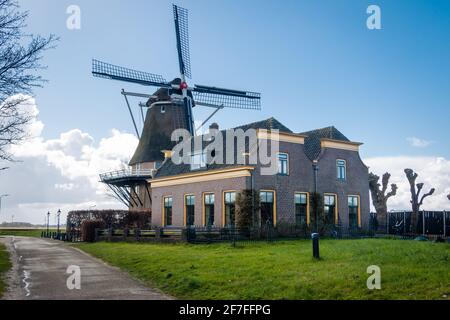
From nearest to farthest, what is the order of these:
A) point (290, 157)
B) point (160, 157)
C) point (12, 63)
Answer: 1. point (12, 63)
2. point (290, 157)
3. point (160, 157)

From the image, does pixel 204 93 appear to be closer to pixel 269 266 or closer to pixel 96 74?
pixel 96 74

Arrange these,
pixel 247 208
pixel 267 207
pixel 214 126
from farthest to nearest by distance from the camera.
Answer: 1. pixel 214 126
2. pixel 267 207
3. pixel 247 208

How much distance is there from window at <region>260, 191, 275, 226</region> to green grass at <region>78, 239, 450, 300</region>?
9168mm

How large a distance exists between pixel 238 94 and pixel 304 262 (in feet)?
92.9

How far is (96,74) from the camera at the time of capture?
36.5 m

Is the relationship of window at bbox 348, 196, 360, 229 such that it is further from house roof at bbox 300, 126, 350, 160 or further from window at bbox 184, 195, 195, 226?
window at bbox 184, 195, 195, 226

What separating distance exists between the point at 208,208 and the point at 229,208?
2.15 metres

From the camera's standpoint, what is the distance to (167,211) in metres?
33.7

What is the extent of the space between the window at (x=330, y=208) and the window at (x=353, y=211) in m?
1.54

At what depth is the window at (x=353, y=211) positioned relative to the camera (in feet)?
102

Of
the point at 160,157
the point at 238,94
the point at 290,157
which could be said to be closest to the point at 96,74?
the point at 160,157

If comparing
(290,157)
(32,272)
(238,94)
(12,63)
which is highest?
(238,94)

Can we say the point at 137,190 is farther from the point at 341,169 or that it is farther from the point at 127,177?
the point at 341,169

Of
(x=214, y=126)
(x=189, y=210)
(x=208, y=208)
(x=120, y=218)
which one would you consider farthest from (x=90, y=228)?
(x=214, y=126)
